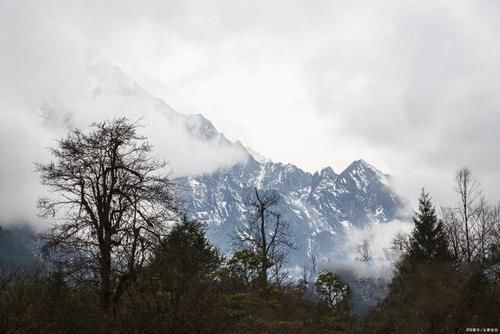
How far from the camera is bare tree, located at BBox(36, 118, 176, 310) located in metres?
18.7

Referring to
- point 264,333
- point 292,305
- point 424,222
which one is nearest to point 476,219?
point 424,222

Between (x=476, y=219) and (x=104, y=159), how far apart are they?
1491 inches

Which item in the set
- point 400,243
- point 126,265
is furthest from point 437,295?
point 400,243

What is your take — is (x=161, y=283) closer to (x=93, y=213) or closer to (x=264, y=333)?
(x=264, y=333)

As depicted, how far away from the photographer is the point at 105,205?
19.3 m

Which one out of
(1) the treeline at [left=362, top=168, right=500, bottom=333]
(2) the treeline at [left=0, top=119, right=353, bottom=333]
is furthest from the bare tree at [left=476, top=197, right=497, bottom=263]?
(2) the treeline at [left=0, top=119, right=353, bottom=333]

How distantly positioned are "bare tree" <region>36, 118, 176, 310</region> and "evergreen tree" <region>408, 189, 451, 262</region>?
2281 centimetres

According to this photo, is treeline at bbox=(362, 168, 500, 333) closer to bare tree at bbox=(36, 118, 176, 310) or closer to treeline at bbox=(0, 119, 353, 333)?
treeline at bbox=(0, 119, 353, 333)

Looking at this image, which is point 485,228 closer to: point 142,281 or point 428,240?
point 428,240

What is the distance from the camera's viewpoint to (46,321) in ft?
37.8

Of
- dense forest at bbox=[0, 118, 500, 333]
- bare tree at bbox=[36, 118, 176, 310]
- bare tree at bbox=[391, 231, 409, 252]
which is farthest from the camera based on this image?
bare tree at bbox=[391, 231, 409, 252]

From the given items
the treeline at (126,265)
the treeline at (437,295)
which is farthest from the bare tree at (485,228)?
the treeline at (126,265)

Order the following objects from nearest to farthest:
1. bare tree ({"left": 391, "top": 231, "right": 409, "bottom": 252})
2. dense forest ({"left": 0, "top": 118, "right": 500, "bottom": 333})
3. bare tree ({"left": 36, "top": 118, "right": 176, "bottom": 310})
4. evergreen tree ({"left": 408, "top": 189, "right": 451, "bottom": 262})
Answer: dense forest ({"left": 0, "top": 118, "right": 500, "bottom": 333}) < bare tree ({"left": 36, "top": 118, "right": 176, "bottom": 310}) < evergreen tree ({"left": 408, "top": 189, "right": 451, "bottom": 262}) < bare tree ({"left": 391, "top": 231, "right": 409, "bottom": 252})

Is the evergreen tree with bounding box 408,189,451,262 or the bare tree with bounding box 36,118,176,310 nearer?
the bare tree with bounding box 36,118,176,310
